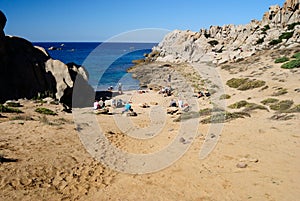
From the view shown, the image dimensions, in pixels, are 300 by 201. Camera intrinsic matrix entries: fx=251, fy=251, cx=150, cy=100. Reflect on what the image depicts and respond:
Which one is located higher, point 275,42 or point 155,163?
point 275,42

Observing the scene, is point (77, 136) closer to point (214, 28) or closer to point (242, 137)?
point (242, 137)

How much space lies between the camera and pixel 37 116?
45.3 feet

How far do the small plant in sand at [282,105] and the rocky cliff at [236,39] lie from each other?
27435 mm

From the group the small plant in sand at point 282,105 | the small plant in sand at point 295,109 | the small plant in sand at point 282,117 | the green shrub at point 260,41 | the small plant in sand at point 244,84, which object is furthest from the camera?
the green shrub at point 260,41

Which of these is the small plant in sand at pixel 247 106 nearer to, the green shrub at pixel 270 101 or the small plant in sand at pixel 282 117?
the green shrub at pixel 270 101

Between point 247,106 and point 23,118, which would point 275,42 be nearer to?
→ point 247,106

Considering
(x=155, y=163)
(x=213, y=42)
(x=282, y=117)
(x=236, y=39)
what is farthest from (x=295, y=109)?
(x=213, y=42)

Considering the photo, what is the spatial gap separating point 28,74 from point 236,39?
50518 millimetres

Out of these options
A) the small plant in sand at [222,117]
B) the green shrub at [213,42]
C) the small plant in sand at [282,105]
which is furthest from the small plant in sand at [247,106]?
the green shrub at [213,42]

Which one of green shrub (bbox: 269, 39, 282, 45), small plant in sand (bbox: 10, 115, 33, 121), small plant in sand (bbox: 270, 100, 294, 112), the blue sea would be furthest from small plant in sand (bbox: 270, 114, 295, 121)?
green shrub (bbox: 269, 39, 282, 45)

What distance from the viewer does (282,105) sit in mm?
15391

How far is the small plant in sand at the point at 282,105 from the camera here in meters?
14.9

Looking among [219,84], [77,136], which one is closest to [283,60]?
[219,84]

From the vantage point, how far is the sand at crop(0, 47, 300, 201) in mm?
7218
